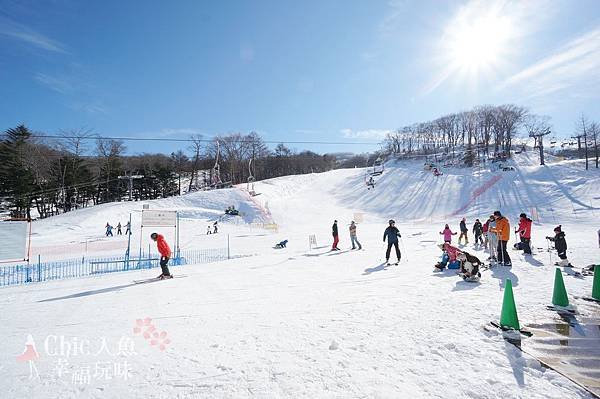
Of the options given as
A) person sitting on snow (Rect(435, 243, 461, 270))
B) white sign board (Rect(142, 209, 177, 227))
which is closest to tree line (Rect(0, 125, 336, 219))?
white sign board (Rect(142, 209, 177, 227))

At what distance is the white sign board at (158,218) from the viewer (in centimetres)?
1827

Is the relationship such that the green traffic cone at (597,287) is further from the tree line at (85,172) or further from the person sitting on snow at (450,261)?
the tree line at (85,172)

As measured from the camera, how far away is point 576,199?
107 ft

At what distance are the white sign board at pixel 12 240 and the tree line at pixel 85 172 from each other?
1480cm

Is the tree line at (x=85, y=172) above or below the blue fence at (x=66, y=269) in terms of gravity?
above

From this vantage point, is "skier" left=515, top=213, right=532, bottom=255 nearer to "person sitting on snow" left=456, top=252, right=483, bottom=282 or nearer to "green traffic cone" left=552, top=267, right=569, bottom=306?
"person sitting on snow" left=456, top=252, right=483, bottom=282

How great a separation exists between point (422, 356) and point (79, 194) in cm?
6465

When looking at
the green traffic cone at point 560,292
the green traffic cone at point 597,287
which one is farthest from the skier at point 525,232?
the green traffic cone at point 560,292

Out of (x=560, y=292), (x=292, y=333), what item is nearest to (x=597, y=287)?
(x=560, y=292)

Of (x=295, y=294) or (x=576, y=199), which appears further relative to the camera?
(x=576, y=199)

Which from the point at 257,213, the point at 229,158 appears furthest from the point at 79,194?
the point at 257,213

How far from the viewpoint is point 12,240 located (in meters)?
12.1

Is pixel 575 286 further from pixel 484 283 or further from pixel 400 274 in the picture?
pixel 400 274

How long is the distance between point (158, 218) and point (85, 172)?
4450 centimetres
